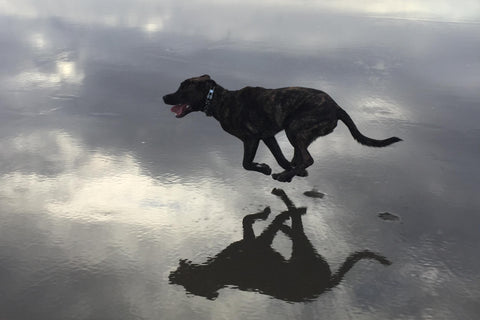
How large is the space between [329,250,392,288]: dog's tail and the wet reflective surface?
44mm

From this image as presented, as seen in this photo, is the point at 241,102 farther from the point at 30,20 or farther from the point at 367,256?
the point at 30,20

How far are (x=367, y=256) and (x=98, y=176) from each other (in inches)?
114

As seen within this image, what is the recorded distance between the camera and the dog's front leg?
210 inches

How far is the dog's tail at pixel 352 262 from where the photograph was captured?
365 centimetres

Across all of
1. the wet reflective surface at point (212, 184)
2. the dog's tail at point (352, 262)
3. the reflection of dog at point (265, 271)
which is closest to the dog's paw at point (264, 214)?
the wet reflective surface at point (212, 184)

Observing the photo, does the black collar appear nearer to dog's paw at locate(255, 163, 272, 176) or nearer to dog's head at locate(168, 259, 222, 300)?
dog's paw at locate(255, 163, 272, 176)

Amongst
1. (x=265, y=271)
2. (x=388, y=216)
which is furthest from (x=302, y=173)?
(x=265, y=271)

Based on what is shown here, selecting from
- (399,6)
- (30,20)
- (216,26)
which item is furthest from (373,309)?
(399,6)

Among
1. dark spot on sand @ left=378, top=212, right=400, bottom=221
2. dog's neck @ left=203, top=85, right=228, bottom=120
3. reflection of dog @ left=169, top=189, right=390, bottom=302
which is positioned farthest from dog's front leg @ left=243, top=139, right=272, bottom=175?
dark spot on sand @ left=378, top=212, right=400, bottom=221

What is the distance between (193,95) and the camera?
5547mm

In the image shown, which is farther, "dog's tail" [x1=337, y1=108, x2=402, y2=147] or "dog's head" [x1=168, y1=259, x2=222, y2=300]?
"dog's tail" [x1=337, y1=108, x2=402, y2=147]

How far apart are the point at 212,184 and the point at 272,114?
0.99m

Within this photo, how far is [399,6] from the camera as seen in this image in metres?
17.9

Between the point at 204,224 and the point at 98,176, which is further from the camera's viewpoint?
the point at 98,176
